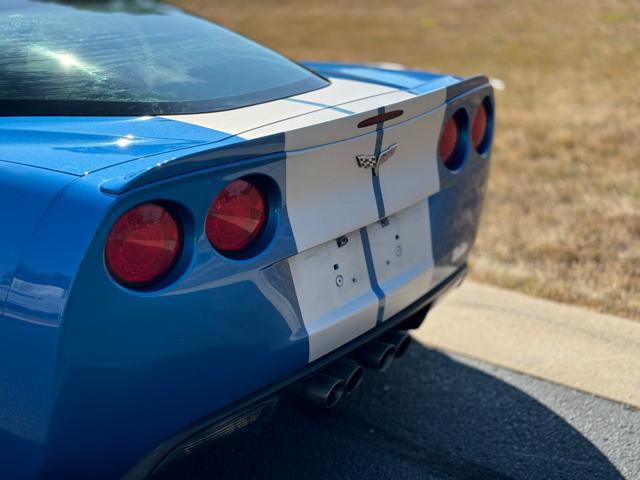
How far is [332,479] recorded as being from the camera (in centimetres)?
266

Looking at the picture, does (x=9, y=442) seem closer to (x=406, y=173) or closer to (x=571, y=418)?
(x=406, y=173)

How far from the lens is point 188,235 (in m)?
2.00

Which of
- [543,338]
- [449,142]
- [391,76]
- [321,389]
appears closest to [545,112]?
[543,338]

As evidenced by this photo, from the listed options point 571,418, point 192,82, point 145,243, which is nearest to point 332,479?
point 571,418

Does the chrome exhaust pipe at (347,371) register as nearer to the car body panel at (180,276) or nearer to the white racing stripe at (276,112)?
the car body panel at (180,276)

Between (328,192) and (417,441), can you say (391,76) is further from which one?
(417,441)

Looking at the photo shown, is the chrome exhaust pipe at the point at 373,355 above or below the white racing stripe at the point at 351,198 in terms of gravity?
below

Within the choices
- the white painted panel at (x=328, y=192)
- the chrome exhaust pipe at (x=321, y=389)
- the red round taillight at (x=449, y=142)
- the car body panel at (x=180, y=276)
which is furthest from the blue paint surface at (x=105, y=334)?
the red round taillight at (x=449, y=142)

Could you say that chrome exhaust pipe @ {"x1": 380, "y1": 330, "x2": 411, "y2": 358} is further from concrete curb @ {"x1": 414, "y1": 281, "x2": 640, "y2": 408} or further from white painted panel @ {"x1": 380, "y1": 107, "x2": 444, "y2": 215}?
concrete curb @ {"x1": 414, "y1": 281, "x2": 640, "y2": 408}

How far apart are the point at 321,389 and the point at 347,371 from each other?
117mm

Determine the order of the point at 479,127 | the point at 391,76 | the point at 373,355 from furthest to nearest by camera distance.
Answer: the point at 391,76, the point at 479,127, the point at 373,355

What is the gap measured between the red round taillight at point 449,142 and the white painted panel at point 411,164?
13 centimetres

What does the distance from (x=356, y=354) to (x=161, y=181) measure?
95 centimetres

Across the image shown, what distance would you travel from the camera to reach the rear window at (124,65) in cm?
243
